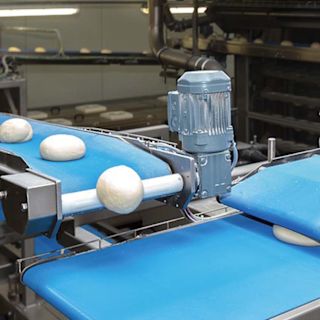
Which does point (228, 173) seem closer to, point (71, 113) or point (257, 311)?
point (257, 311)

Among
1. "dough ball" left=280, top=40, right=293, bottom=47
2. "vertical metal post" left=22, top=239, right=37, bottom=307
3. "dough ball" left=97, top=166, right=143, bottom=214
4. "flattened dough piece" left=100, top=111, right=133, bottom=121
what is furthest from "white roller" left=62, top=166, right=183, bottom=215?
"flattened dough piece" left=100, top=111, right=133, bottom=121

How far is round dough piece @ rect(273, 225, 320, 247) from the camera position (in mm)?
1071

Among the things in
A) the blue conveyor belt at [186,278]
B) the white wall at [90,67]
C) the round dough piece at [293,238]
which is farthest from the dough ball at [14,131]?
the white wall at [90,67]

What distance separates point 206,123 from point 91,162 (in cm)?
25

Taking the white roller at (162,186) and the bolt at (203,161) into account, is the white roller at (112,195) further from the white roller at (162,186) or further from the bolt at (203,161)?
the bolt at (203,161)

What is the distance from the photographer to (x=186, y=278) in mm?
957

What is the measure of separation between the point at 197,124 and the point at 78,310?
1.24ft

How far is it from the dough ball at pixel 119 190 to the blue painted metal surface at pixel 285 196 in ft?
0.86

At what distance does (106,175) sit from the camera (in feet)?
3.16

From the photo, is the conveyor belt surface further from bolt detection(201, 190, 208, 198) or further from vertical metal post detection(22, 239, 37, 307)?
vertical metal post detection(22, 239, 37, 307)

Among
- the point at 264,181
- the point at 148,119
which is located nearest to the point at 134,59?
the point at 148,119

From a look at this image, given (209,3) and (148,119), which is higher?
(209,3)

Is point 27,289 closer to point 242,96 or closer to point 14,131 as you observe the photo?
point 14,131

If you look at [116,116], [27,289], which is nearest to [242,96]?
[116,116]
